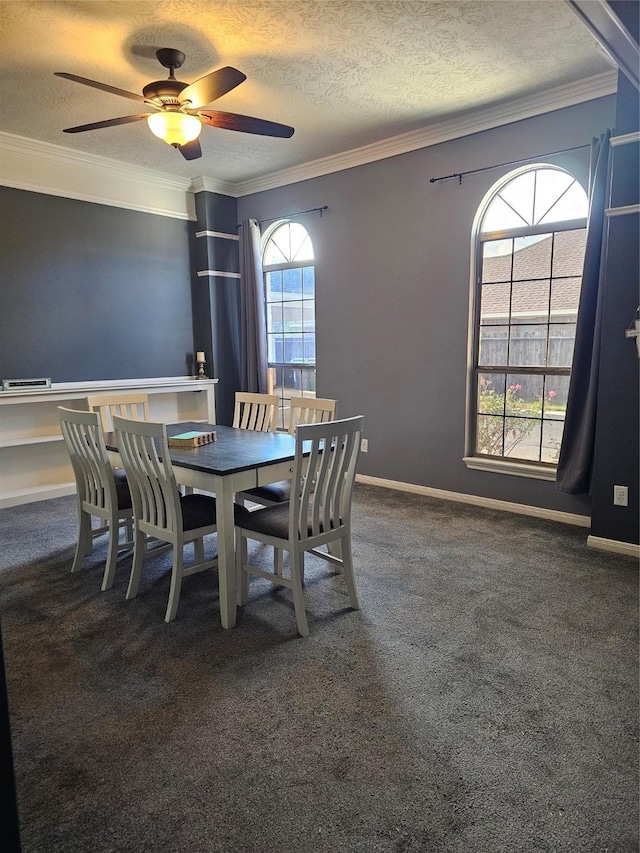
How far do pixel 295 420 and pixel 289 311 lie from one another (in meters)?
2.43

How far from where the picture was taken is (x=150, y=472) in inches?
100

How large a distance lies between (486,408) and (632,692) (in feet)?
8.36

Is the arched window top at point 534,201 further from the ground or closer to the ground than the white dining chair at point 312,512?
further from the ground

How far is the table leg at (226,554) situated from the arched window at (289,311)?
307cm

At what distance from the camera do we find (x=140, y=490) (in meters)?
2.69

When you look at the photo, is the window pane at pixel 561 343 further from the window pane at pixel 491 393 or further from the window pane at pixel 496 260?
the window pane at pixel 496 260

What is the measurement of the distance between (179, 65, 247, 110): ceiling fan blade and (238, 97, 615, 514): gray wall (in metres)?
2.13

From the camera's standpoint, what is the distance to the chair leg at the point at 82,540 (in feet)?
10.3

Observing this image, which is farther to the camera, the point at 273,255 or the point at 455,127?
the point at 273,255

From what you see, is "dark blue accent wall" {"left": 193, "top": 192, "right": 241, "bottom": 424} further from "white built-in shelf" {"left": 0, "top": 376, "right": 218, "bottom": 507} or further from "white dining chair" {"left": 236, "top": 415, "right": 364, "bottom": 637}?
"white dining chair" {"left": 236, "top": 415, "right": 364, "bottom": 637}

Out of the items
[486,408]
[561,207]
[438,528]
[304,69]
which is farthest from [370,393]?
[304,69]

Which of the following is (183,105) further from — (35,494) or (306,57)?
(35,494)

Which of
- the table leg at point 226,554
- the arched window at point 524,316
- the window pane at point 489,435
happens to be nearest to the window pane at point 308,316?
the arched window at point 524,316

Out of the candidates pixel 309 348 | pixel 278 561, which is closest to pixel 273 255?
pixel 309 348
